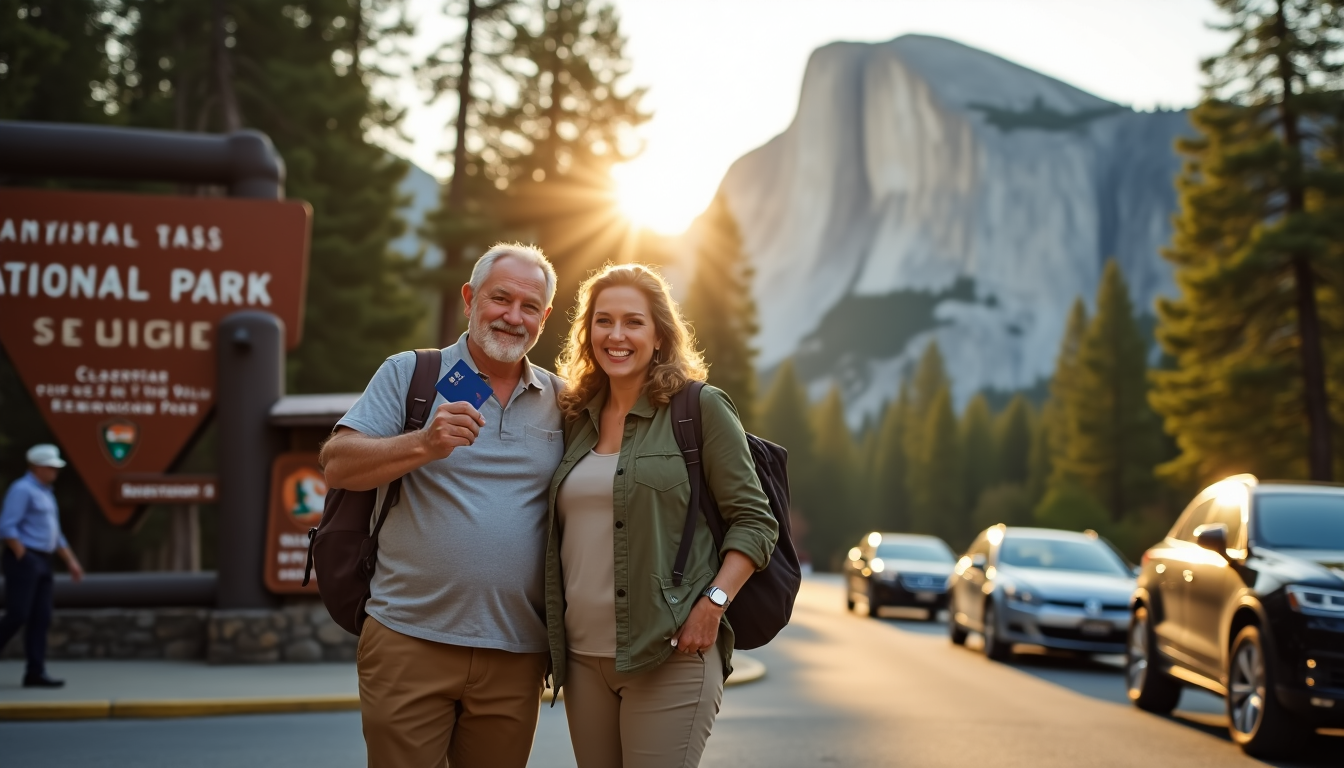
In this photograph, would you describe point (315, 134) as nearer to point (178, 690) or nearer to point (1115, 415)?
point (178, 690)

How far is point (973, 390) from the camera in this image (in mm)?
143500

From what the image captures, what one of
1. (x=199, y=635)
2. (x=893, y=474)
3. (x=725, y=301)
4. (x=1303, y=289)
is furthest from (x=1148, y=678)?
(x=893, y=474)

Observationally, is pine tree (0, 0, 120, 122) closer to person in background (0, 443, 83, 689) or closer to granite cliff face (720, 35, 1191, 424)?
person in background (0, 443, 83, 689)

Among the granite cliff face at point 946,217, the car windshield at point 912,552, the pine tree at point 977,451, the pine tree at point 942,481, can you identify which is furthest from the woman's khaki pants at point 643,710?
the granite cliff face at point 946,217

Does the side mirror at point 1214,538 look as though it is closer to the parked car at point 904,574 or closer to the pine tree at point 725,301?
the parked car at point 904,574

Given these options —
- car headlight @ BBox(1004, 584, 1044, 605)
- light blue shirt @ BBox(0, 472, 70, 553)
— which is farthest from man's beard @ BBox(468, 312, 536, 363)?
car headlight @ BBox(1004, 584, 1044, 605)

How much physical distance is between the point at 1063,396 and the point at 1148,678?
82137mm

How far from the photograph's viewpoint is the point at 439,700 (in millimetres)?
3873

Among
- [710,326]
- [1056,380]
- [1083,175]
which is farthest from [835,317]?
[710,326]

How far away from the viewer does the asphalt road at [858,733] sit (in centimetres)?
822

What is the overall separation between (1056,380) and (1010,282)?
5732 cm

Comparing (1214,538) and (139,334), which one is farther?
(139,334)

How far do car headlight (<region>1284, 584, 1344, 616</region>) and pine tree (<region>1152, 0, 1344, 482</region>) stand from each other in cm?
2618

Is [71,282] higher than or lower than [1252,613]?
higher
